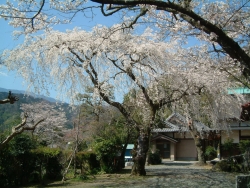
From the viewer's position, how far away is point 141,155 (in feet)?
41.5

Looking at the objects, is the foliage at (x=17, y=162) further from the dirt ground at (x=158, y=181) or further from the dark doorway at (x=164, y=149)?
the dark doorway at (x=164, y=149)

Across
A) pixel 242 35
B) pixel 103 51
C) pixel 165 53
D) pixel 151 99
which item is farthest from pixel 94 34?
pixel 242 35

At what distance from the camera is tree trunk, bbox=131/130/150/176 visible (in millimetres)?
→ 12586

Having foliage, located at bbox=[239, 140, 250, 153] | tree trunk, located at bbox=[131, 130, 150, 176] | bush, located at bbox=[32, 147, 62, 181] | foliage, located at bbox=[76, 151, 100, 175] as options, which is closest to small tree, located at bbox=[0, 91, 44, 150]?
bush, located at bbox=[32, 147, 62, 181]

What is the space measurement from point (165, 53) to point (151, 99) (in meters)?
2.26

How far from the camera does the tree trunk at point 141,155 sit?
12.6 metres

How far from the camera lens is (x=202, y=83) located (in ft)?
39.9

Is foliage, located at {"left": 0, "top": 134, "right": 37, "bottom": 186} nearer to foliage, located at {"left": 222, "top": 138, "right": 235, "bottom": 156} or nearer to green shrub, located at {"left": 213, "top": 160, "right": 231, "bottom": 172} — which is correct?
green shrub, located at {"left": 213, "top": 160, "right": 231, "bottom": 172}

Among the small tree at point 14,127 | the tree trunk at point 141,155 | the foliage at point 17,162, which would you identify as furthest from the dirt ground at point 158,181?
the small tree at point 14,127

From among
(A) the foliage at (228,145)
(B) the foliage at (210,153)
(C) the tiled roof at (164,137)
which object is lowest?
(B) the foliage at (210,153)

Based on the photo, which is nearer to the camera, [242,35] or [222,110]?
[242,35]

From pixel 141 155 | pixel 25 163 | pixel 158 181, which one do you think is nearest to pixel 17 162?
pixel 25 163

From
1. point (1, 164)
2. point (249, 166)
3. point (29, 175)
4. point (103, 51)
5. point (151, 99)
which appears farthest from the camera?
point (249, 166)

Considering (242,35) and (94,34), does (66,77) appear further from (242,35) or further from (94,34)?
(242,35)
